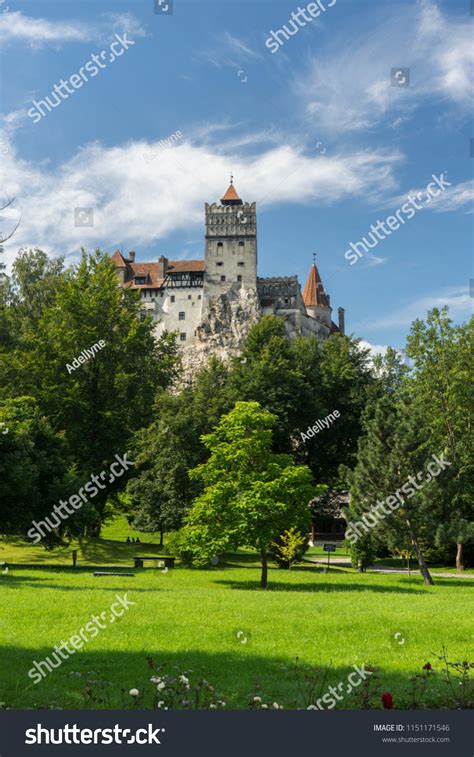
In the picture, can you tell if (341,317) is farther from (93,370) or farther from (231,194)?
(93,370)

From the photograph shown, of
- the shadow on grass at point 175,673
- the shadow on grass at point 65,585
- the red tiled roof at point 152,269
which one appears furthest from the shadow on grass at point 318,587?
the red tiled roof at point 152,269

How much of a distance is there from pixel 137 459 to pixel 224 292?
3100 inches

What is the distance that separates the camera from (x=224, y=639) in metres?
14.0

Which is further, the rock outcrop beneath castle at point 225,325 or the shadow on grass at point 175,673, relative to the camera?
the rock outcrop beneath castle at point 225,325

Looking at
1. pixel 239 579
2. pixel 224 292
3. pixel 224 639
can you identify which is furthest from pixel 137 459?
pixel 224 292

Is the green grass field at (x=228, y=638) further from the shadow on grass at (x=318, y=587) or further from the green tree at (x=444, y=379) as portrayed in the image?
the green tree at (x=444, y=379)

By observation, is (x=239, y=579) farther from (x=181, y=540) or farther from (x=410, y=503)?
(x=410, y=503)

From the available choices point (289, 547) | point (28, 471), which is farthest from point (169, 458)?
point (28, 471)

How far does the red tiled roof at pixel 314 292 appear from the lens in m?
136

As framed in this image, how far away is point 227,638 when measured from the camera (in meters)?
14.1

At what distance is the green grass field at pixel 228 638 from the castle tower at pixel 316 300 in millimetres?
113026

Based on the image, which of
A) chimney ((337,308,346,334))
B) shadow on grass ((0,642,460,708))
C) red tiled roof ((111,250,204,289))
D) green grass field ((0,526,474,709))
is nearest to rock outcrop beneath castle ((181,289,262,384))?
red tiled roof ((111,250,204,289))

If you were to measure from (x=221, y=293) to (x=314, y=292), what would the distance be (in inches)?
934

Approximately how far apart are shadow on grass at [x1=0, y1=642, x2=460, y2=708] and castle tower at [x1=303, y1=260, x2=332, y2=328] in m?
124
